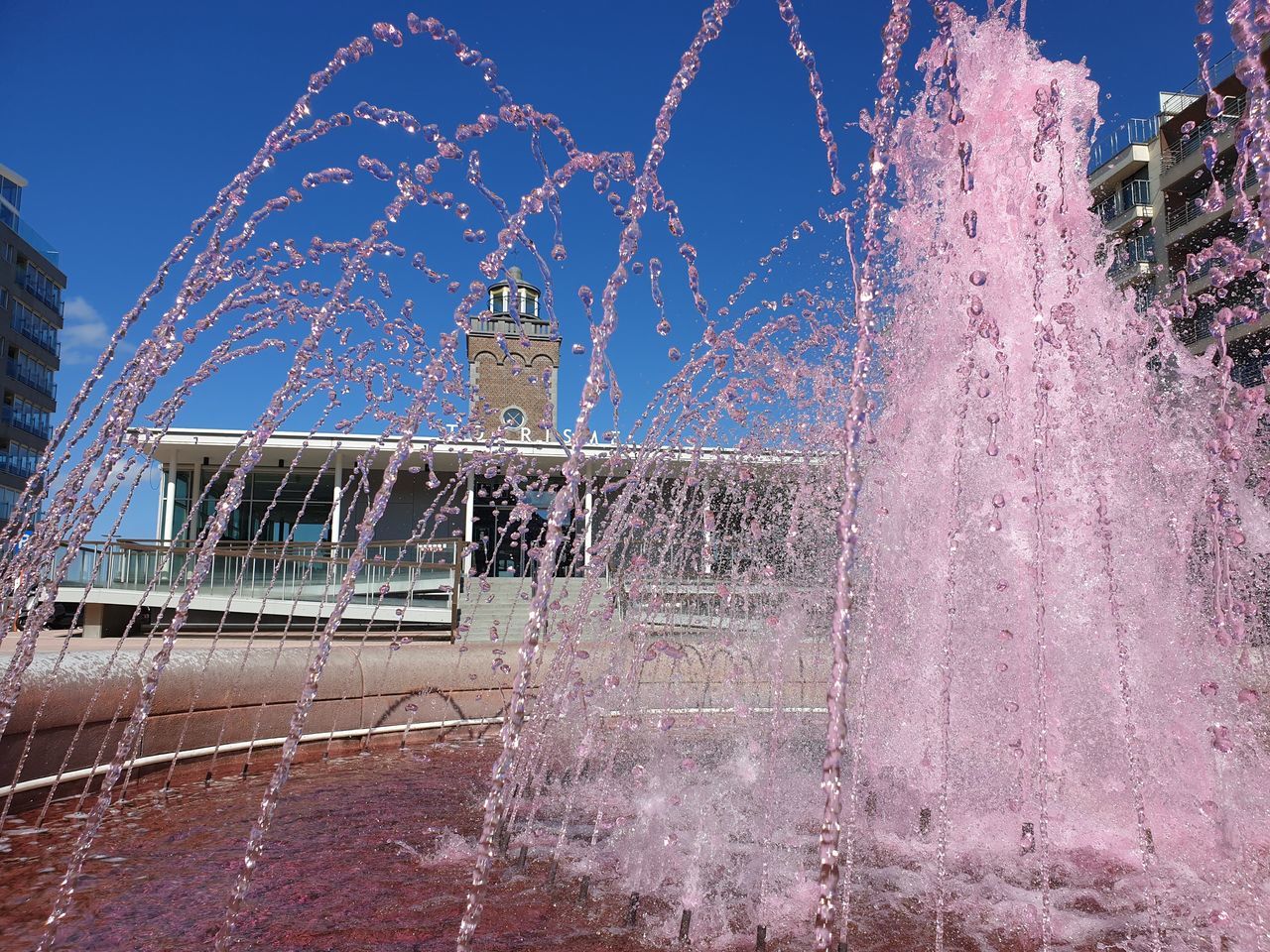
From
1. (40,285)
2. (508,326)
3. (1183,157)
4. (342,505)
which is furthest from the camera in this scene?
(40,285)

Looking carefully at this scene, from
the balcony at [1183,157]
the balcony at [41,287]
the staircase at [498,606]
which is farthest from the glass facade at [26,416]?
the balcony at [1183,157]

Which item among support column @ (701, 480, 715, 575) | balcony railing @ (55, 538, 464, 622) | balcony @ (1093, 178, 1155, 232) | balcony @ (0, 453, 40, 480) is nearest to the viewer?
support column @ (701, 480, 715, 575)

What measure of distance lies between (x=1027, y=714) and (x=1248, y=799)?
0.97m

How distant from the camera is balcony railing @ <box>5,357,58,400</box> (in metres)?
49.2

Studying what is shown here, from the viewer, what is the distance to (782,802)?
472 centimetres

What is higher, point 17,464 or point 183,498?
point 17,464

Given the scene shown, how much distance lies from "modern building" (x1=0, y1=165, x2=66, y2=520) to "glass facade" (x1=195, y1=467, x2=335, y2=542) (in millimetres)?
27830

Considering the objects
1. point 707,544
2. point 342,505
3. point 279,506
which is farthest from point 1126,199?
point 279,506

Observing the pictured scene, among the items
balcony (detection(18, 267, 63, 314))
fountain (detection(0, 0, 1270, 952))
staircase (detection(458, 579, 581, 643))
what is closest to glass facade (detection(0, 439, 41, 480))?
balcony (detection(18, 267, 63, 314))

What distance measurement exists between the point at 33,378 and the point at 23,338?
262 cm

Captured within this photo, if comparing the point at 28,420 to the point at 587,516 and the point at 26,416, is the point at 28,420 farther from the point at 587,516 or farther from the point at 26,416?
the point at 587,516

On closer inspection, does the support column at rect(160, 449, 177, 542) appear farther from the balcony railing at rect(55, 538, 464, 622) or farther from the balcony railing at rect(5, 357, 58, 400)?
the balcony railing at rect(5, 357, 58, 400)

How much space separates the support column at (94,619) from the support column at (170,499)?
9.47 meters

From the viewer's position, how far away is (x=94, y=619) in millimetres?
15773
